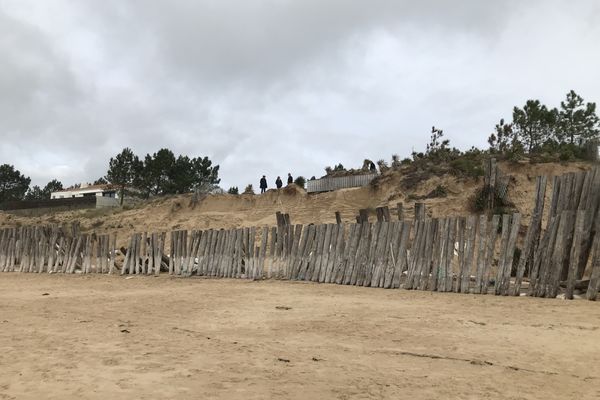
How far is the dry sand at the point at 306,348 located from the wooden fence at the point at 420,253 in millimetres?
569

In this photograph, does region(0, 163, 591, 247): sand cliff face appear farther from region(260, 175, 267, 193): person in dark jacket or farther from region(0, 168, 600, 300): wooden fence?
region(0, 168, 600, 300): wooden fence

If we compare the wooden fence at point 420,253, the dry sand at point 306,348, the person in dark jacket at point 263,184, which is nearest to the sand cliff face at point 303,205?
the person in dark jacket at point 263,184

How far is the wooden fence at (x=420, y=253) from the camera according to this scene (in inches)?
320

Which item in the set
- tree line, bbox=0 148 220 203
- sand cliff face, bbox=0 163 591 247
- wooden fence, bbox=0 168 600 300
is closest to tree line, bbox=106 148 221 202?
tree line, bbox=0 148 220 203

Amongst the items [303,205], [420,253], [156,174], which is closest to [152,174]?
[156,174]

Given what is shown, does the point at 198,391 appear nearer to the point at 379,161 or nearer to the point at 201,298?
the point at 201,298

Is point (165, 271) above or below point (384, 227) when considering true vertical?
below

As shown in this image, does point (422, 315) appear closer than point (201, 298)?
Yes

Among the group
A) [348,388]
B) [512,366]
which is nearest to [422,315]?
[512,366]

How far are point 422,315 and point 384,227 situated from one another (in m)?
3.70

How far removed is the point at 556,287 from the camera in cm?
804

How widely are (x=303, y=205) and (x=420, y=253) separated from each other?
1664cm

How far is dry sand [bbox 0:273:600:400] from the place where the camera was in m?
3.71

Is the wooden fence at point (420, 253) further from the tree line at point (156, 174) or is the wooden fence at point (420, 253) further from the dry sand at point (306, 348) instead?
the tree line at point (156, 174)
